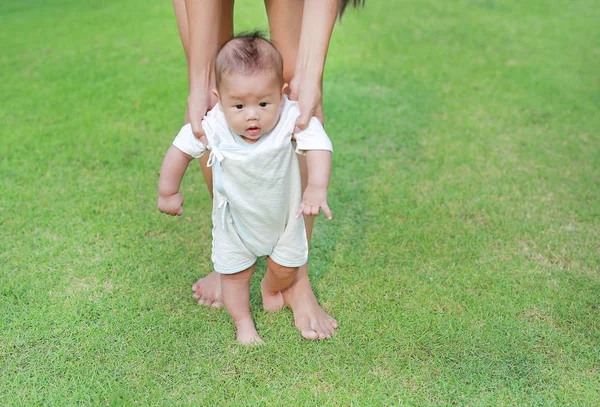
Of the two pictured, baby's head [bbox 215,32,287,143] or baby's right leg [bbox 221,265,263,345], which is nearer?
baby's head [bbox 215,32,287,143]

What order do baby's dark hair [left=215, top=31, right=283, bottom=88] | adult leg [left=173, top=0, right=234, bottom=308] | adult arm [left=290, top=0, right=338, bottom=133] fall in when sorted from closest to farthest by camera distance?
baby's dark hair [left=215, top=31, right=283, bottom=88] → adult arm [left=290, top=0, right=338, bottom=133] → adult leg [left=173, top=0, right=234, bottom=308]

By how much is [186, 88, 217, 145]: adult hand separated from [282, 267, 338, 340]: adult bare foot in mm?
665

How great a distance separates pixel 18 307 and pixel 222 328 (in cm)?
76

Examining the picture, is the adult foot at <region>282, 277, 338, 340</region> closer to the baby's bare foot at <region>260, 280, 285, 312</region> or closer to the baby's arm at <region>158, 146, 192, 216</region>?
the baby's bare foot at <region>260, 280, 285, 312</region>

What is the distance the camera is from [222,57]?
1753 millimetres

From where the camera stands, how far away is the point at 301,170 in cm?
207

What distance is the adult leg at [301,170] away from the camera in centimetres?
209

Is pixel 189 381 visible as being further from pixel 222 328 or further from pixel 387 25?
pixel 387 25

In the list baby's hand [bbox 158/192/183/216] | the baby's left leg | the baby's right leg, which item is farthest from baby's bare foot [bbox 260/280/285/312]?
baby's hand [bbox 158/192/183/216]

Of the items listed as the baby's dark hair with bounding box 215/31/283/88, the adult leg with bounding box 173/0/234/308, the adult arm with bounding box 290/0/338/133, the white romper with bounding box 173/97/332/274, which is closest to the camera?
the baby's dark hair with bounding box 215/31/283/88

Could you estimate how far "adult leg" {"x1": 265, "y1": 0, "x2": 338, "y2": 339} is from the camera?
2086 mm

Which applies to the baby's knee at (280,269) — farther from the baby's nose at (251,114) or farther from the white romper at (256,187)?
Answer: the baby's nose at (251,114)

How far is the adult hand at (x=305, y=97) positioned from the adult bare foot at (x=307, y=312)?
0.63m

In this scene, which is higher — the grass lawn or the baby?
the baby
